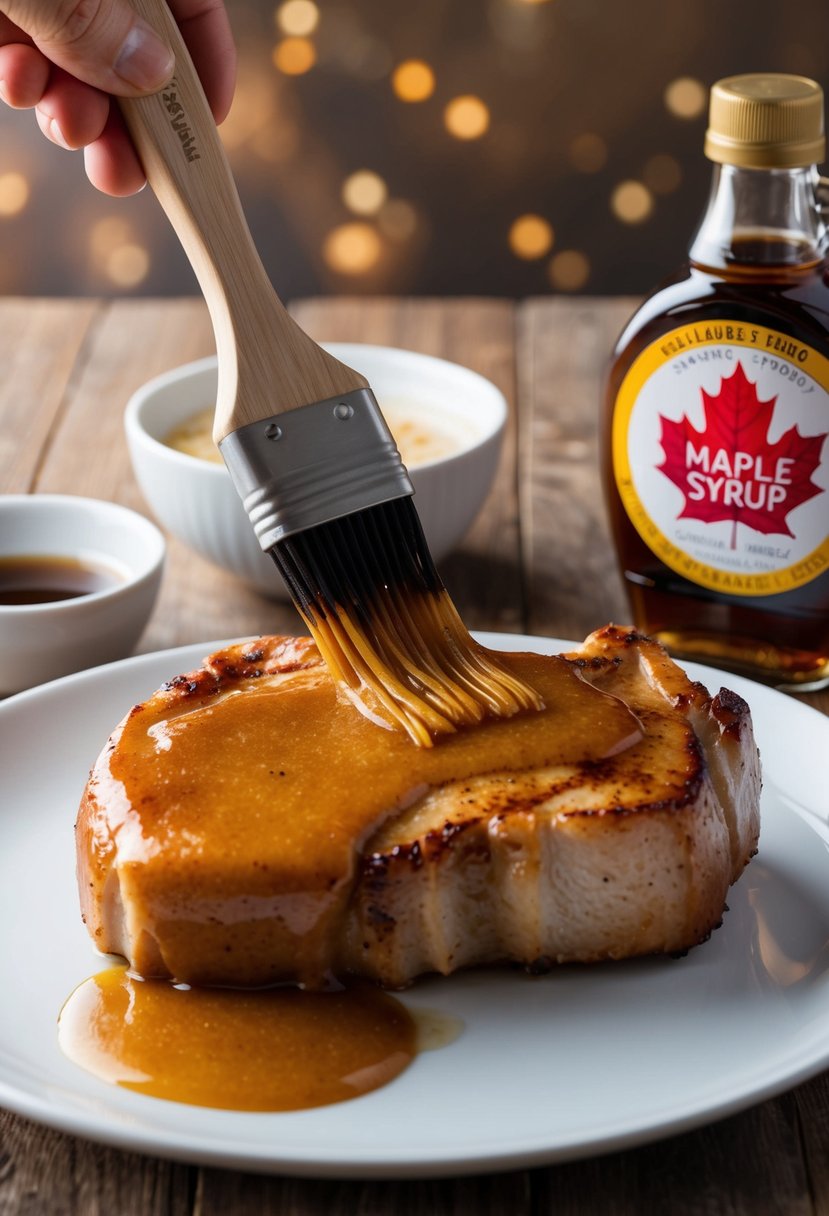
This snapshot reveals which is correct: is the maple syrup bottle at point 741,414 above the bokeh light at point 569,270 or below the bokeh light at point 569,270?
above

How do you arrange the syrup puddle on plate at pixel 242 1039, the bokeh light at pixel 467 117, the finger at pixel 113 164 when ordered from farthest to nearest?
1. the bokeh light at pixel 467 117
2. the finger at pixel 113 164
3. the syrup puddle on plate at pixel 242 1039

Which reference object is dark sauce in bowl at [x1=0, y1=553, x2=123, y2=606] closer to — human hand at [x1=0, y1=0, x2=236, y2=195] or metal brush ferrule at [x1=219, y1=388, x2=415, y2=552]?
human hand at [x1=0, y1=0, x2=236, y2=195]

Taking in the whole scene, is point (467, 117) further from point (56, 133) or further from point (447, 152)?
point (56, 133)

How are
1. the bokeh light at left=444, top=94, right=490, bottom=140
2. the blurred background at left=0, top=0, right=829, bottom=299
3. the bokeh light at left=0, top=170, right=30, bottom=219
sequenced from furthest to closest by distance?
the bokeh light at left=0, top=170, right=30, bottom=219, the bokeh light at left=444, top=94, right=490, bottom=140, the blurred background at left=0, top=0, right=829, bottom=299

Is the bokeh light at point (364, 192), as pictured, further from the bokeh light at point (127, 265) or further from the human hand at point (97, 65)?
the human hand at point (97, 65)

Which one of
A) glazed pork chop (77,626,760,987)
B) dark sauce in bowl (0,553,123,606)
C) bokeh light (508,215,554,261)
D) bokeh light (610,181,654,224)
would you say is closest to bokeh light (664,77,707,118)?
bokeh light (610,181,654,224)

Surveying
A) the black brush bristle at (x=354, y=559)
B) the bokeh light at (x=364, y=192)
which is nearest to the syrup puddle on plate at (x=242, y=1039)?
the black brush bristle at (x=354, y=559)

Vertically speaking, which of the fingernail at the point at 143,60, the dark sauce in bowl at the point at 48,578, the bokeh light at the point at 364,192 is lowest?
the bokeh light at the point at 364,192
